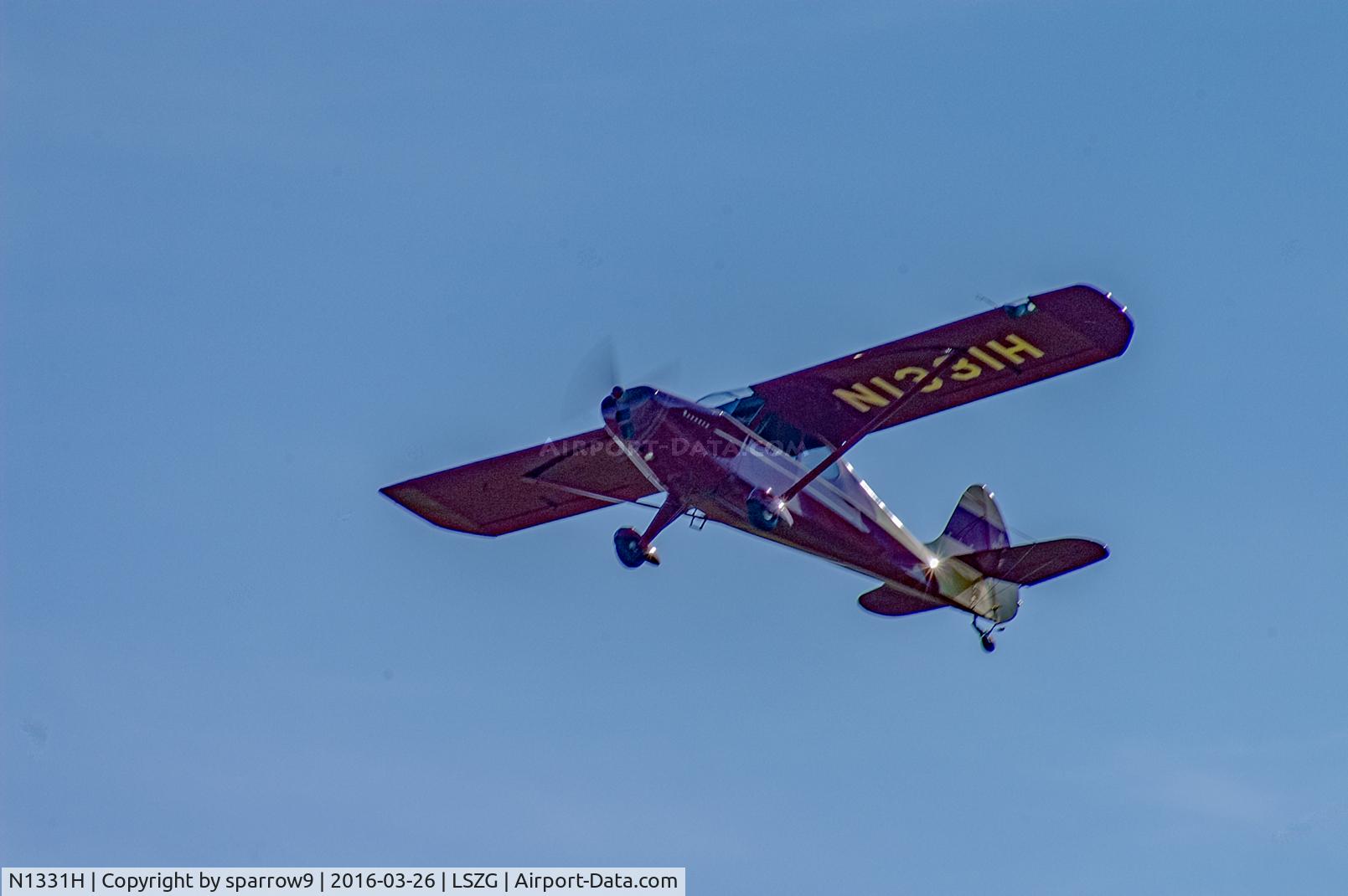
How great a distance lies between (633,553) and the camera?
20.0 meters

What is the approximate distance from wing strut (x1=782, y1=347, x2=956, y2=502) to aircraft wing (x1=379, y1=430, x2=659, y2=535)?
7.70 ft

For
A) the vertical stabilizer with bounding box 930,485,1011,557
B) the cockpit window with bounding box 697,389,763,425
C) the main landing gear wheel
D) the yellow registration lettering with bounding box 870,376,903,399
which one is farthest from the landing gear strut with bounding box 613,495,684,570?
the vertical stabilizer with bounding box 930,485,1011,557

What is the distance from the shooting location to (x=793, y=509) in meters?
20.5

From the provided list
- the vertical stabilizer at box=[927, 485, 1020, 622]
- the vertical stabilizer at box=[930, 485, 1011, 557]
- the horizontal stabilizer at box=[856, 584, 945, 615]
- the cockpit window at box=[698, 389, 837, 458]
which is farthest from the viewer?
the vertical stabilizer at box=[930, 485, 1011, 557]

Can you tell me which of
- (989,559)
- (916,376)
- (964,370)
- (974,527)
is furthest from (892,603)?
(964,370)

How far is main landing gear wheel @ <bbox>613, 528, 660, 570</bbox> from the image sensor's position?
65.5 feet

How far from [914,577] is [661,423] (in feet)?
12.1

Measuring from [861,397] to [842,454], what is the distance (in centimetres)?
61

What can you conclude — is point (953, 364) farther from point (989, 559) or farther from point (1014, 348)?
point (989, 559)

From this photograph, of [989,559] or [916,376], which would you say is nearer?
[916,376]

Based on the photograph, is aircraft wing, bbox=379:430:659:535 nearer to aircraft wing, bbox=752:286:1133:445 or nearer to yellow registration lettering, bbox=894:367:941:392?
aircraft wing, bbox=752:286:1133:445

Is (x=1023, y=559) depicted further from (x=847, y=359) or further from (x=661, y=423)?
(x=661, y=423)

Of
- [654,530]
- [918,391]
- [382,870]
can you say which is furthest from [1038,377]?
[382,870]

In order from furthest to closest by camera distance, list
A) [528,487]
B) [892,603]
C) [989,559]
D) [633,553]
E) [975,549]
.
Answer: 1. [528,487]
2. [975,549]
3. [892,603]
4. [989,559]
5. [633,553]
